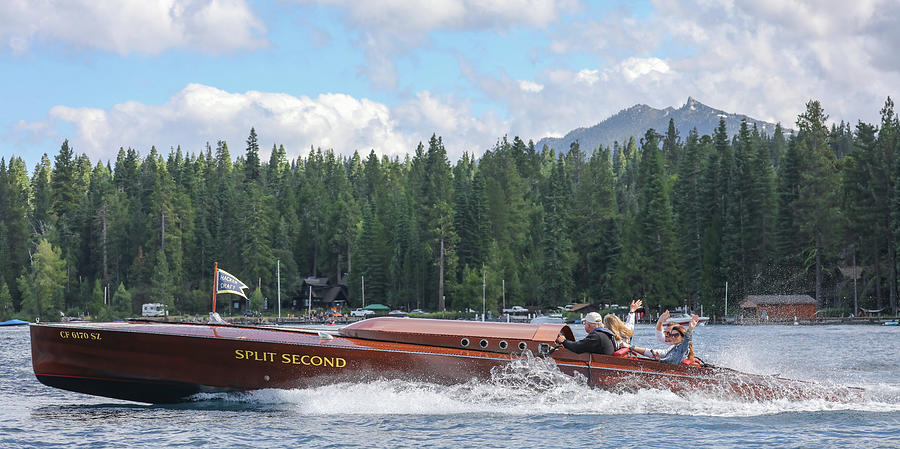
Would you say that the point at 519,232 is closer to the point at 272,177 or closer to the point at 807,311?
the point at 807,311

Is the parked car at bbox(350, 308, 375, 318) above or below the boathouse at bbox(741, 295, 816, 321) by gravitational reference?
below

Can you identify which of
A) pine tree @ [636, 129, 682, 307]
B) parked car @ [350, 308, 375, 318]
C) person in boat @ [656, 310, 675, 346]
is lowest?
parked car @ [350, 308, 375, 318]

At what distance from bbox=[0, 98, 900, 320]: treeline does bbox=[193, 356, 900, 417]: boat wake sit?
A: 66.4 m

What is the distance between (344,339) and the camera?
17266mm

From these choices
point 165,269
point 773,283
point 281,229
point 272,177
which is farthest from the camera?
point 272,177

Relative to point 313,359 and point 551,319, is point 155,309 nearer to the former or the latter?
point 551,319

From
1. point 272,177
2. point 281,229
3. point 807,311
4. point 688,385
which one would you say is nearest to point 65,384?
point 688,385

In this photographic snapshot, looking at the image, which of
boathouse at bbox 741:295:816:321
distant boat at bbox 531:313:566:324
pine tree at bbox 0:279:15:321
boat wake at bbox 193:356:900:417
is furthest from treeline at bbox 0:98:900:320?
boat wake at bbox 193:356:900:417

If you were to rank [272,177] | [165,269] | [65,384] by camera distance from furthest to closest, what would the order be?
1. [272,177]
2. [165,269]
3. [65,384]

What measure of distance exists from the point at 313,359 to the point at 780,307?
71.6 metres

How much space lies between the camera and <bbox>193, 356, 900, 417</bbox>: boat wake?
1644 centimetres

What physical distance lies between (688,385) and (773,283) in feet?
247

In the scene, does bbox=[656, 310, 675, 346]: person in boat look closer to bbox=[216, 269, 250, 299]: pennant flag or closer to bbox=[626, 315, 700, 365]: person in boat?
bbox=[626, 315, 700, 365]: person in boat

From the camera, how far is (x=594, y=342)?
53.5 ft
